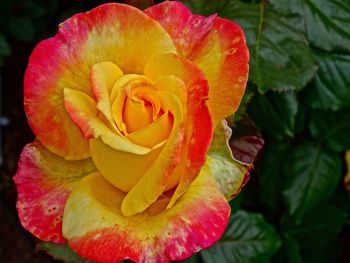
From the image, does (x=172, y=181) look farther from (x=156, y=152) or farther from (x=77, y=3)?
(x=77, y=3)

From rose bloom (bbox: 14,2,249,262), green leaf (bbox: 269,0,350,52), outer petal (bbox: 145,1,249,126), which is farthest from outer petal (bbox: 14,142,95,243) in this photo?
green leaf (bbox: 269,0,350,52)

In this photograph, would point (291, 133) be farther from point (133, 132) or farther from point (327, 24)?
point (133, 132)

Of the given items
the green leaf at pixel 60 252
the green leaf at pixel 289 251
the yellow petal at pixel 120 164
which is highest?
→ the yellow petal at pixel 120 164

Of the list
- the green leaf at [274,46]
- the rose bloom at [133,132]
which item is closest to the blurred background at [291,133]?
the green leaf at [274,46]

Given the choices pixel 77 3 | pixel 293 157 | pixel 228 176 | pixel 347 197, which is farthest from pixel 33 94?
pixel 77 3

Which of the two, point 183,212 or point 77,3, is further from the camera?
point 77,3

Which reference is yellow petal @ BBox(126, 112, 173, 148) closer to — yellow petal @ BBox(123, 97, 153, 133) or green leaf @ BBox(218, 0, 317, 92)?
yellow petal @ BBox(123, 97, 153, 133)

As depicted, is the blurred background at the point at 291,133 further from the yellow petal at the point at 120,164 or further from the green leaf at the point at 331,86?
the yellow petal at the point at 120,164
